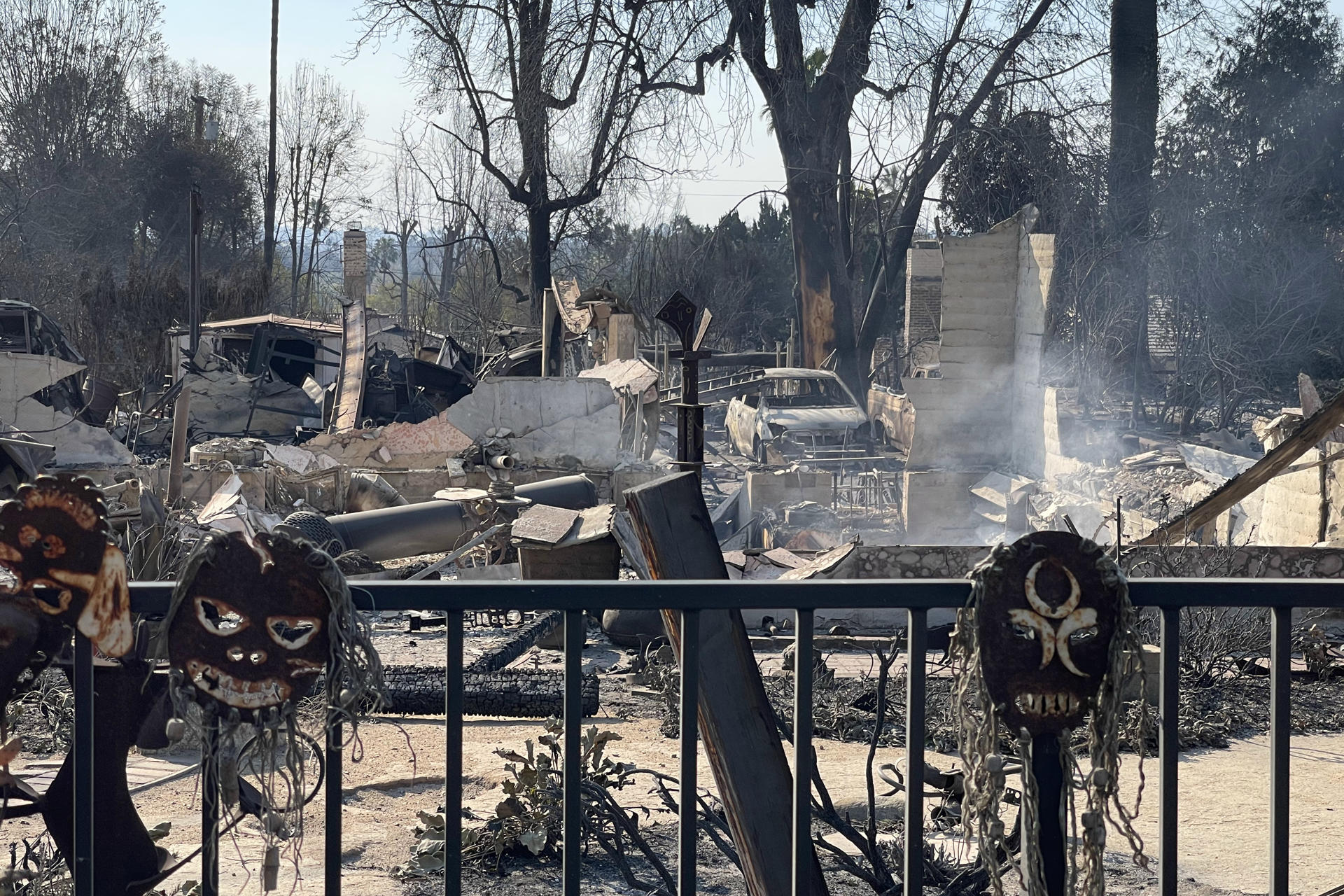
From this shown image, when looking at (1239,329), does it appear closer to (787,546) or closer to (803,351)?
(803,351)

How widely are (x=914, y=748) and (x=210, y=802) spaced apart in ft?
4.00

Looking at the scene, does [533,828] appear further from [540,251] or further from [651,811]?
[540,251]

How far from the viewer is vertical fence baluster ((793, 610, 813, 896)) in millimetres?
2096

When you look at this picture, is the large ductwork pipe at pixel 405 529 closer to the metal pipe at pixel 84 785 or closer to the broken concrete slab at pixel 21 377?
the broken concrete slab at pixel 21 377

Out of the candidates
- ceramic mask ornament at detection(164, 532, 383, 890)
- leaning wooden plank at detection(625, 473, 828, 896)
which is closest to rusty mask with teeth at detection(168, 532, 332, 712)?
ceramic mask ornament at detection(164, 532, 383, 890)

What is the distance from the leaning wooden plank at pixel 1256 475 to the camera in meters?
6.97

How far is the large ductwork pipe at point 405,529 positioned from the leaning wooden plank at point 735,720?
320 inches

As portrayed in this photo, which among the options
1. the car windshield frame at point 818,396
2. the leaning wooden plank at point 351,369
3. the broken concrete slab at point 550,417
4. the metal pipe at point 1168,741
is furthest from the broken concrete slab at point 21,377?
the metal pipe at point 1168,741

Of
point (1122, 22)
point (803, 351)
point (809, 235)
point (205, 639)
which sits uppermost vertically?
point (1122, 22)

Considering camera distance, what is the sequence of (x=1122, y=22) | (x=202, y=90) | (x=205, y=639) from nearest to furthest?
(x=205, y=639) < (x=1122, y=22) < (x=202, y=90)

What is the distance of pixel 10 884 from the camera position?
216cm

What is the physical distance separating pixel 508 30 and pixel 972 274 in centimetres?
1206

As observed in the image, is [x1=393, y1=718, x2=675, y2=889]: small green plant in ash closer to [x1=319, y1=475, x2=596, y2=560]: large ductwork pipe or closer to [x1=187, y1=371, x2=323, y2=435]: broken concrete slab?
[x1=319, y1=475, x2=596, y2=560]: large ductwork pipe

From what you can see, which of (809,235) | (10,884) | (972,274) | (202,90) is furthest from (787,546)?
(202,90)
